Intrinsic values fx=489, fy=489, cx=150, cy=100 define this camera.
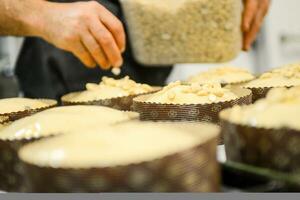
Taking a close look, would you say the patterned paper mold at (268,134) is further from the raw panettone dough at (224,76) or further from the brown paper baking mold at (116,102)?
the raw panettone dough at (224,76)

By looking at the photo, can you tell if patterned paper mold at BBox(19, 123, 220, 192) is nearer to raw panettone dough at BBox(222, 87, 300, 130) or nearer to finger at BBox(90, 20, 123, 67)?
raw panettone dough at BBox(222, 87, 300, 130)

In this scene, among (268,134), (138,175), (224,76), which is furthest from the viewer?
(224,76)

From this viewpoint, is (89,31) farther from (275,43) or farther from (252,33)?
(275,43)

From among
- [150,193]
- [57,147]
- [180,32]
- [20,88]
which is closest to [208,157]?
[150,193]

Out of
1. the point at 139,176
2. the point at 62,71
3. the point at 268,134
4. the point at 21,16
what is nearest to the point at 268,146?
the point at 268,134

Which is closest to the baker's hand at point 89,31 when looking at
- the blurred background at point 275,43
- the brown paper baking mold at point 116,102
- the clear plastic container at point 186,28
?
the brown paper baking mold at point 116,102

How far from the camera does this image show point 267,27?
374 cm

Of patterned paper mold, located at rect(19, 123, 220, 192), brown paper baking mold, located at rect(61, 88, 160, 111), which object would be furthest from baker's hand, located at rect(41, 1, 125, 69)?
patterned paper mold, located at rect(19, 123, 220, 192)

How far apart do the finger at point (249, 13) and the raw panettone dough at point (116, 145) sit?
114 centimetres

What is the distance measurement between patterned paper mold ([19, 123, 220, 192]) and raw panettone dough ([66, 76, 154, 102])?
0.70 m

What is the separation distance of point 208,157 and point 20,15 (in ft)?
3.73

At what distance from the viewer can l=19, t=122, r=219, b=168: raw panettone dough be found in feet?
2.09

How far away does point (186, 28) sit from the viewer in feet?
5.51

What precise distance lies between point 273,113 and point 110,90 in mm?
706
